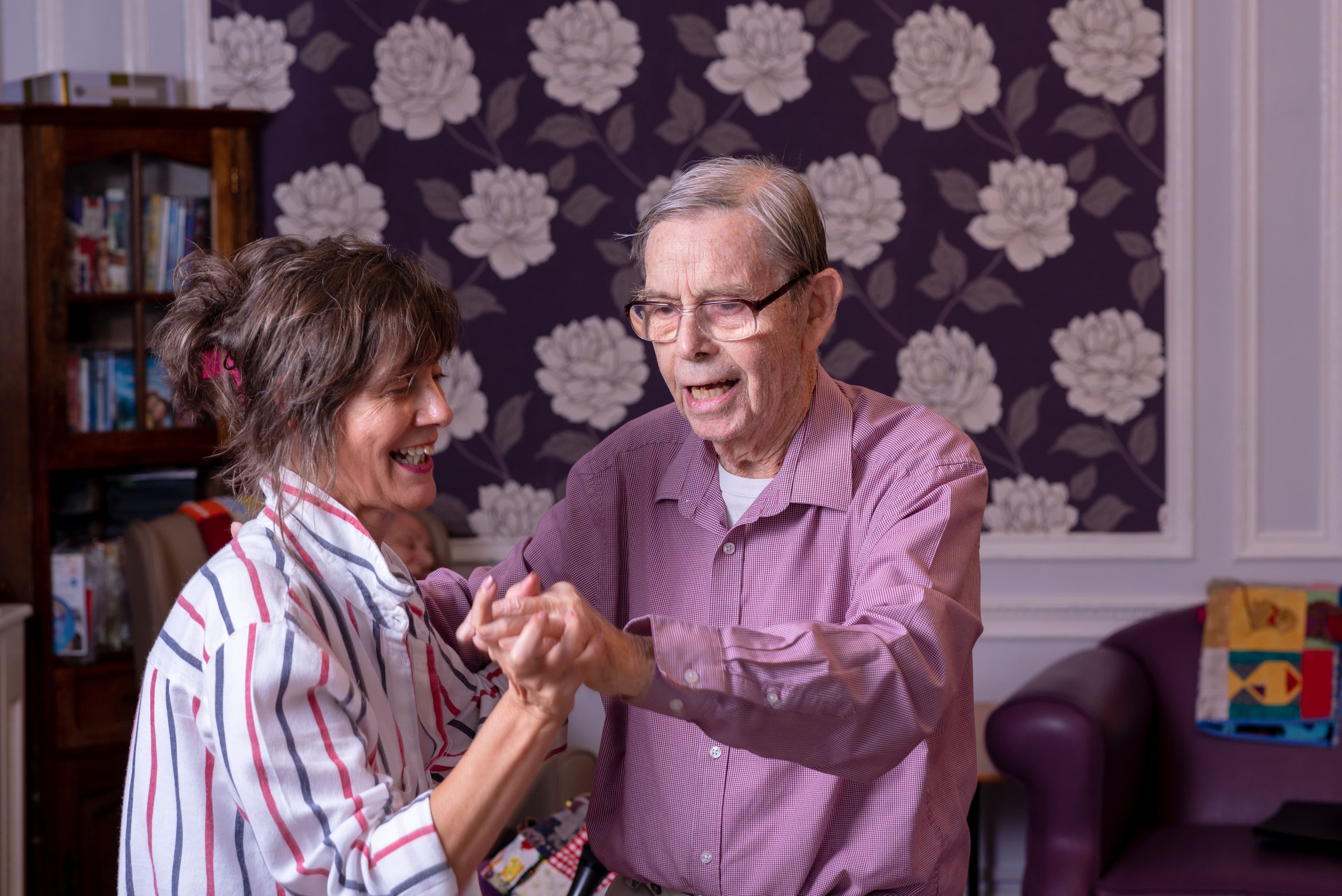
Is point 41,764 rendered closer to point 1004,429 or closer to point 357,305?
point 357,305

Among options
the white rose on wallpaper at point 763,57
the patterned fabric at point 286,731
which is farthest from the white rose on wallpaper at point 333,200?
the patterned fabric at point 286,731

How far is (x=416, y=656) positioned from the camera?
1327mm

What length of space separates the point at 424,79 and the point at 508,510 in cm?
126

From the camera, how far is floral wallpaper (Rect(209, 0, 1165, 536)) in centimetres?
342

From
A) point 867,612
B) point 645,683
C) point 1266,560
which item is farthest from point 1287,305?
point 645,683

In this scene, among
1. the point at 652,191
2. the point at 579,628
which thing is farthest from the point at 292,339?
the point at 652,191

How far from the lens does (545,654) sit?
1.07 metres

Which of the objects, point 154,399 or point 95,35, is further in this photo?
point 95,35

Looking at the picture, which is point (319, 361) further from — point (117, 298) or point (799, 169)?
point (799, 169)

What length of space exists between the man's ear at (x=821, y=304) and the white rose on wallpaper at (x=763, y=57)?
200 cm

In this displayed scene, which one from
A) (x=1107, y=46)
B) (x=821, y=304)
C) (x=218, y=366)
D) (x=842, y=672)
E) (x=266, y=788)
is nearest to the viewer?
(x=266, y=788)

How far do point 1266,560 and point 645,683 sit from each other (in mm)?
2855

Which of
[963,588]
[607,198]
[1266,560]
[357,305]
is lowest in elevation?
[1266,560]

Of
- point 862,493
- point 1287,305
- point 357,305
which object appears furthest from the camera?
point 1287,305
